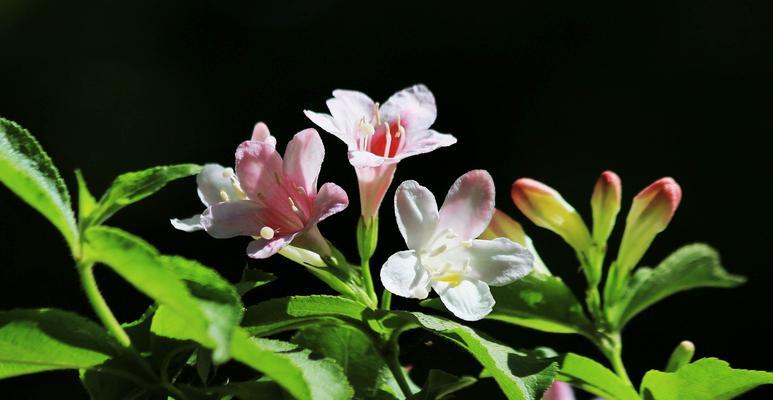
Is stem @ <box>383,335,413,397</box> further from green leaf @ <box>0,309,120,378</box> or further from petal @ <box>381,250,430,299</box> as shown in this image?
green leaf @ <box>0,309,120,378</box>

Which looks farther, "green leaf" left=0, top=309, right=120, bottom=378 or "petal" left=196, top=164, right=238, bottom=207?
"petal" left=196, top=164, right=238, bottom=207

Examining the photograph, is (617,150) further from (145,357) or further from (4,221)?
(145,357)

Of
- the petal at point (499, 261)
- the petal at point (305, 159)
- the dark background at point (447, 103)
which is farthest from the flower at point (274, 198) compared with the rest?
the dark background at point (447, 103)

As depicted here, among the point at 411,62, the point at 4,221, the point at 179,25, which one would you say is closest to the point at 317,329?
the point at 4,221

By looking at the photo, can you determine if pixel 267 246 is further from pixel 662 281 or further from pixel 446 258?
pixel 662 281

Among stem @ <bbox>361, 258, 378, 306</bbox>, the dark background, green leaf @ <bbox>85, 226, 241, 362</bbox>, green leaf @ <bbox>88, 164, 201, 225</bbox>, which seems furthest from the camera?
the dark background

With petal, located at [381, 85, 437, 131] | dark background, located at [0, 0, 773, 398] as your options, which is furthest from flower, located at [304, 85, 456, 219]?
dark background, located at [0, 0, 773, 398]

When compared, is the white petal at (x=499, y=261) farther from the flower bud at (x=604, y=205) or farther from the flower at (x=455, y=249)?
the flower bud at (x=604, y=205)

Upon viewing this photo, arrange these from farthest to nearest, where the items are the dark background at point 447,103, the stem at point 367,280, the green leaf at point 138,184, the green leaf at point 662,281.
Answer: the dark background at point 447,103
the green leaf at point 662,281
the stem at point 367,280
the green leaf at point 138,184
